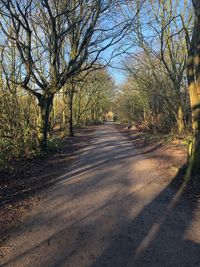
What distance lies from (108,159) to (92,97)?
1335 inches

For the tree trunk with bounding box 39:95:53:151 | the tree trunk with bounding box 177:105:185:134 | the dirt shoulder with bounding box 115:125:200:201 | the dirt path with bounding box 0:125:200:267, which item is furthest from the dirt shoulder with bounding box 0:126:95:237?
the tree trunk with bounding box 177:105:185:134

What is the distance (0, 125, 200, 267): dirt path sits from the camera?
4.01 m

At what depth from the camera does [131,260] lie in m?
3.93

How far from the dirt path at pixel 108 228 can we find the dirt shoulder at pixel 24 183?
10.8 inches

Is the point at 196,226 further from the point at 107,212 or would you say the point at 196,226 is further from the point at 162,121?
the point at 162,121

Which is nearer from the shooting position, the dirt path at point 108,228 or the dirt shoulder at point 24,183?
the dirt path at point 108,228

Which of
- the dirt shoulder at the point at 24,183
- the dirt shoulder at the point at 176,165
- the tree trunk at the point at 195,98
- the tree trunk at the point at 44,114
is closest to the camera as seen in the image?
the dirt shoulder at the point at 24,183

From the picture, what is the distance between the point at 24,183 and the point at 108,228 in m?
3.88

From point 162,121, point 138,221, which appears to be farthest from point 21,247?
point 162,121

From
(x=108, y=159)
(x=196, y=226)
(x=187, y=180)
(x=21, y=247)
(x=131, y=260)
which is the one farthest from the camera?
(x=108, y=159)

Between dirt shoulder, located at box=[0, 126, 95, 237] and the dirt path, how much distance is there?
0.27 meters

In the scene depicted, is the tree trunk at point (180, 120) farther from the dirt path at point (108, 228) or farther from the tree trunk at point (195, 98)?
the dirt path at point (108, 228)

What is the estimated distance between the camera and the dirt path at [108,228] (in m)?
4.01

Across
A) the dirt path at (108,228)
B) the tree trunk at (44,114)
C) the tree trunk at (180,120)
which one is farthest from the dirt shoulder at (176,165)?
the tree trunk at (44,114)
